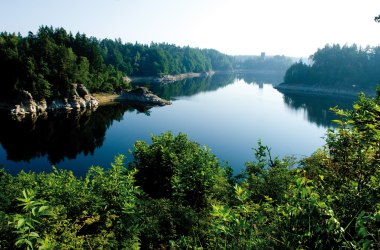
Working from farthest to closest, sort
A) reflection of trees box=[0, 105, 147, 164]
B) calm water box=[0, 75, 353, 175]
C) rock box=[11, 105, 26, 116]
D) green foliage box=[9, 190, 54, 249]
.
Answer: rock box=[11, 105, 26, 116], reflection of trees box=[0, 105, 147, 164], calm water box=[0, 75, 353, 175], green foliage box=[9, 190, 54, 249]

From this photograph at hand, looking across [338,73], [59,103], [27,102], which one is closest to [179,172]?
[27,102]

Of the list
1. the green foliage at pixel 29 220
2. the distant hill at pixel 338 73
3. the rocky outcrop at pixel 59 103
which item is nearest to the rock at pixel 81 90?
the rocky outcrop at pixel 59 103

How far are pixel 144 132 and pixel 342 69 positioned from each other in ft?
495

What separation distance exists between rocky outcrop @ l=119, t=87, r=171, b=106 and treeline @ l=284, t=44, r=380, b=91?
103459 mm

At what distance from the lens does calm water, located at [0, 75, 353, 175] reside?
146 feet

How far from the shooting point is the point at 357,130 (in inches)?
250

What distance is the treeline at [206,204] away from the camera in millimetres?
4547

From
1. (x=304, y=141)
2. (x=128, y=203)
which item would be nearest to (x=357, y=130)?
(x=128, y=203)

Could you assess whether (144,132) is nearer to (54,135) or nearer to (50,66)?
(54,135)

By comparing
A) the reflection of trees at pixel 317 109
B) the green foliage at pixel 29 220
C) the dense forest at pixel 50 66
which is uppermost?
the dense forest at pixel 50 66

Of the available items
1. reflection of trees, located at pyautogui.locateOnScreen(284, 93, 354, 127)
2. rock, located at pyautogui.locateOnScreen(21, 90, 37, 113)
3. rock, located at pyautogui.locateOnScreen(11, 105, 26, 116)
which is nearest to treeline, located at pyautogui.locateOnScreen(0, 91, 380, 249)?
rock, located at pyautogui.locateOnScreen(11, 105, 26, 116)

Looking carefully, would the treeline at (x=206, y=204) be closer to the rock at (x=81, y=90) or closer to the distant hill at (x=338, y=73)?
the rock at (x=81, y=90)

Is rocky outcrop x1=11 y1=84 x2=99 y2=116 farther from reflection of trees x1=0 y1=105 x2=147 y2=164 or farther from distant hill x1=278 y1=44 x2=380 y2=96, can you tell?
distant hill x1=278 y1=44 x2=380 y2=96

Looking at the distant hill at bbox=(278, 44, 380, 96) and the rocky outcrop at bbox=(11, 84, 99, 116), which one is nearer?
the rocky outcrop at bbox=(11, 84, 99, 116)
